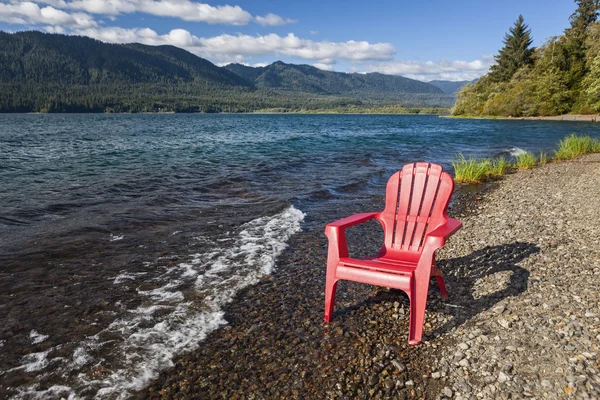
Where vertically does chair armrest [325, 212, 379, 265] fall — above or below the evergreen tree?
below

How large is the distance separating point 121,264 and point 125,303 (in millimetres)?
1321

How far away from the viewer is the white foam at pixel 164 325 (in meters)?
2.98

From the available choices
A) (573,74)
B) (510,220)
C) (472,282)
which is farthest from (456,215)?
(573,74)

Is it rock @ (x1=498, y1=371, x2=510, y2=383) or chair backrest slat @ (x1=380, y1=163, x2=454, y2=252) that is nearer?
rock @ (x1=498, y1=371, x2=510, y2=383)

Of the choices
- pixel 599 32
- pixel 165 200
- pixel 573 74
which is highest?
pixel 599 32

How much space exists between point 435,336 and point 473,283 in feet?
4.24

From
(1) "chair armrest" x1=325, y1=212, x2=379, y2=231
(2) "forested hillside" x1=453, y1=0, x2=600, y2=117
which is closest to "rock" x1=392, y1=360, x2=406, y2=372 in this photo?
(1) "chair armrest" x1=325, y1=212, x2=379, y2=231

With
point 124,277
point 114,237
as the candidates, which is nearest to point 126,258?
point 124,277

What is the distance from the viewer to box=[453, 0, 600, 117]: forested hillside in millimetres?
48909

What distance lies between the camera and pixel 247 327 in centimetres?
375

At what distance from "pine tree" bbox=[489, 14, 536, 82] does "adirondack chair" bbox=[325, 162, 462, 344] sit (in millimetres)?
70321

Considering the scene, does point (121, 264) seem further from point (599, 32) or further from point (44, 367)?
point (599, 32)

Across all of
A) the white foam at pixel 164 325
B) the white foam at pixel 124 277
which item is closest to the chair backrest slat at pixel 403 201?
the white foam at pixel 164 325

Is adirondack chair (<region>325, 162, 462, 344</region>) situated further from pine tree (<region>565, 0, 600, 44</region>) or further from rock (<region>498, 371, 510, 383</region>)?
pine tree (<region>565, 0, 600, 44</region>)
